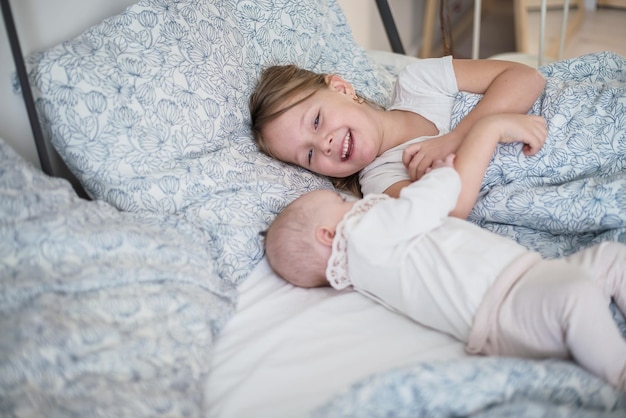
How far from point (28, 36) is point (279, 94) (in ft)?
1.81

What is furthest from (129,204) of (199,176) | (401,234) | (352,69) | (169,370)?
(352,69)

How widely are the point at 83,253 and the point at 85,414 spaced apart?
303 mm

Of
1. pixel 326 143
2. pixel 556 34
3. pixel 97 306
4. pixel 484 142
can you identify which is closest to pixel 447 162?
pixel 484 142

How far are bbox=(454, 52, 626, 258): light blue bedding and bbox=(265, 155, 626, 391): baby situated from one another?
134 millimetres

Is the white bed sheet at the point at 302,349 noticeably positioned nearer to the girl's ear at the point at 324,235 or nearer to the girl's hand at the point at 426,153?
the girl's ear at the point at 324,235

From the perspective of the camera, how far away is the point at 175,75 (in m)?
1.27

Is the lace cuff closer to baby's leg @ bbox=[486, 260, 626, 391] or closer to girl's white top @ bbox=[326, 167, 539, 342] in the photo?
girl's white top @ bbox=[326, 167, 539, 342]

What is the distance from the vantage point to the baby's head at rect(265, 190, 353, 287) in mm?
1105

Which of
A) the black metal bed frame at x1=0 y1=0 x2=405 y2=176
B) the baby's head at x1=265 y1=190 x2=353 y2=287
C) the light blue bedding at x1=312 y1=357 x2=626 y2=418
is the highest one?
the black metal bed frame at x1=0 y1=0 x2=405 y2=176

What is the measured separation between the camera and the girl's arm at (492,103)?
1284 millimetres

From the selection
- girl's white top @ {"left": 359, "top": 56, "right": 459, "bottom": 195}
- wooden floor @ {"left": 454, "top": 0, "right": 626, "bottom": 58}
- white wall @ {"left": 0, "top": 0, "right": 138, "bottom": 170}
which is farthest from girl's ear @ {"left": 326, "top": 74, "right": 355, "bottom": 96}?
wooden floor @ {"left": 454, "top": 0, "right": 626, "bottom": 58}

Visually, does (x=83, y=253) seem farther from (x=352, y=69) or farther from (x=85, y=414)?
(x=352, y=69)

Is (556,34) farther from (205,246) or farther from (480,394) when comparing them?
(480,394)

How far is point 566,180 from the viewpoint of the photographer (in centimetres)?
125
